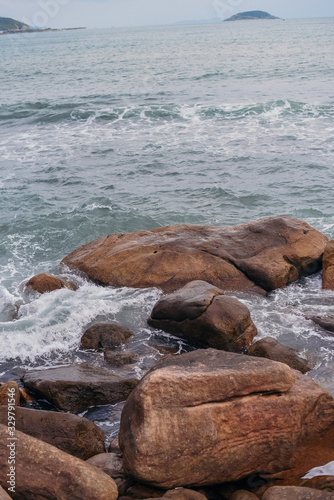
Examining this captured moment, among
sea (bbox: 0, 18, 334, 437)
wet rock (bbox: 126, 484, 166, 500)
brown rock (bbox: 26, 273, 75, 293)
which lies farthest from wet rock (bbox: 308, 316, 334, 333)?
brown rock (bbox: 26, 273, 75, 293)

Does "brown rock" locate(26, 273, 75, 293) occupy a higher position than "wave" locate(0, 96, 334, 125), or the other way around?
"wave" locate(0, 96, 334, 125)

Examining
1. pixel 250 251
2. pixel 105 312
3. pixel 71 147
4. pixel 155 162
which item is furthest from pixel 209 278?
pixel 71 147

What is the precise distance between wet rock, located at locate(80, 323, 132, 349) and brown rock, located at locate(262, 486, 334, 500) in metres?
4.13

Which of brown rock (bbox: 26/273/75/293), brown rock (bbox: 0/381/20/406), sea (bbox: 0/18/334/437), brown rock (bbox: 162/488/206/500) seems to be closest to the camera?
brown rock (bbox: 162/488/206/500)

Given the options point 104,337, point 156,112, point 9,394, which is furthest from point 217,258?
point 156,112

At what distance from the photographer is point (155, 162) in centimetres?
1959

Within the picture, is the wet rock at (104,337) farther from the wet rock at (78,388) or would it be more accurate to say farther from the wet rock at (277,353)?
the wet rock at (277,353)

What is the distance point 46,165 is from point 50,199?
3.57 meters

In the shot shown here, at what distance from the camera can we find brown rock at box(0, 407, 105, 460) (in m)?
5.99

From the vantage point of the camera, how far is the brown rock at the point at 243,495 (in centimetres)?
526

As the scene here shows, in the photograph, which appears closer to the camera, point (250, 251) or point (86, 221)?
point (250, 251)

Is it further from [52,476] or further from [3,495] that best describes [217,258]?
[3,495]

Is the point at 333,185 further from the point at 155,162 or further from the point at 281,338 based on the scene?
the point at 281,338

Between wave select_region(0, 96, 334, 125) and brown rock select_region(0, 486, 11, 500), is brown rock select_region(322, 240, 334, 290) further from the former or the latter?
wave select_region(0, 96, 334, 125)
